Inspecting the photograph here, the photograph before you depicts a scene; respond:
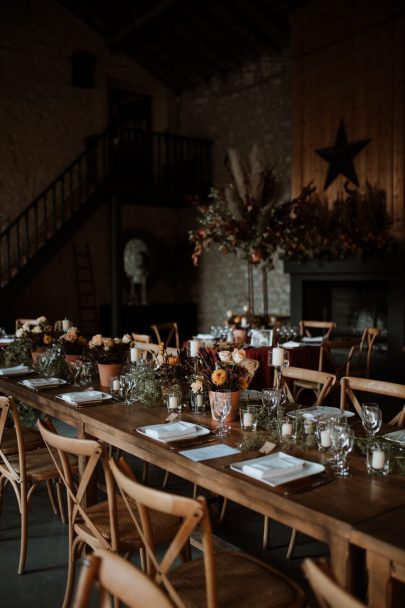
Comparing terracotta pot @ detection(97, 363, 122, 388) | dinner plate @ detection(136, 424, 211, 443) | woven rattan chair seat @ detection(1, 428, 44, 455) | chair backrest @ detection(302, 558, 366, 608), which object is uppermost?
terracotta pot @ detection(97, 363, 122, 388)

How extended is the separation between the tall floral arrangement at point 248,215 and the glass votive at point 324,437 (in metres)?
4.25

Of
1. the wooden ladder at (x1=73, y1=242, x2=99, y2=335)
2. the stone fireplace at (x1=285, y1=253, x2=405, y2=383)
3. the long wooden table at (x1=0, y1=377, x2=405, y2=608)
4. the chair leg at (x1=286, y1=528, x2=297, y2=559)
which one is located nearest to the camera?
the long wooden table at (x1=0, y1=377, x2=405, y2=608)

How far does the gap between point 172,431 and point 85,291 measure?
9.71 m

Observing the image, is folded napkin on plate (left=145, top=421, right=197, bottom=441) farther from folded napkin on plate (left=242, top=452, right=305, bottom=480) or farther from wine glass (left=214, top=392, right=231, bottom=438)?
folded napkin on plate (left=242, top=452, right=305, bottom=480)

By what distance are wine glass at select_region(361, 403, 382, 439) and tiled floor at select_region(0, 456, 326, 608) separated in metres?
0.87

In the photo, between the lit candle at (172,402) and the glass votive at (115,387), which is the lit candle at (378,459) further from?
the glass votive at (115,387)

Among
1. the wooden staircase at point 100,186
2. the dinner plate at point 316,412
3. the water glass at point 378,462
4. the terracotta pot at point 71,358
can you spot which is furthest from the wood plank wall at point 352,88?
the water glass at point 378,462

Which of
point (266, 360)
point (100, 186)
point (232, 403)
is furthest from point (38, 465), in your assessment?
point (100, 186)

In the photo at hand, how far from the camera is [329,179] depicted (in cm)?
859

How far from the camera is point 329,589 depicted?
3.93 ft

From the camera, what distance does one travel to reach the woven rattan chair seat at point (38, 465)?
3176mm

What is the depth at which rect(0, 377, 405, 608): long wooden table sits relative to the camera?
5.73 feet

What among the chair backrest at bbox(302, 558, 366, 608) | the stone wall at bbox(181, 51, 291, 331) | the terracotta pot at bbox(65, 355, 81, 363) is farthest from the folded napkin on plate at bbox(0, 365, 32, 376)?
the stone wall at bbox(181, 51, 291, 331)

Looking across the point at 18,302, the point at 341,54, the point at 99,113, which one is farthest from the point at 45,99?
the point at 341,54
